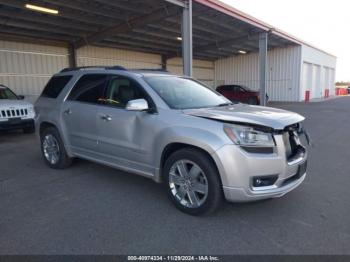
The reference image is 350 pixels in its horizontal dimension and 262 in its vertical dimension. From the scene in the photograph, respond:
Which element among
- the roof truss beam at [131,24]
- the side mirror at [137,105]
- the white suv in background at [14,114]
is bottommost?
the white suv in background at [14,114]

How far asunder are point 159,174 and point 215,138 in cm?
105

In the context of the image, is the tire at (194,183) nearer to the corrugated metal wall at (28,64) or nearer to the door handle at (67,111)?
the door handle at (67,111)

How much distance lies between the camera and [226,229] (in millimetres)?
3244

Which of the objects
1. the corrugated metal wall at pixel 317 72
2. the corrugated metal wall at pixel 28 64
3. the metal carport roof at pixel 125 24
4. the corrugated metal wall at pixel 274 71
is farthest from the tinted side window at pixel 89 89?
the corrugated metal wall at pixel 317 72

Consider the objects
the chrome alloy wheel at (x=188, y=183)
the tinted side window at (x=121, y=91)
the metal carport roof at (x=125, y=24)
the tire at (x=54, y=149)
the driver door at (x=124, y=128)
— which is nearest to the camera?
the chrome alloy wheel at (x=188, y=183)

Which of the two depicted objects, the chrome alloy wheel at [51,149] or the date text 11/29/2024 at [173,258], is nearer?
the date text 11/29/2024 at [173,258]

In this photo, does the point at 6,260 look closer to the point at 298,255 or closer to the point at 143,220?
the point at 143,220

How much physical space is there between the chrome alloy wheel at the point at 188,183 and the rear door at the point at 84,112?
1619 millimetres

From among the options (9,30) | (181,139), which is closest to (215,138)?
(181,139)

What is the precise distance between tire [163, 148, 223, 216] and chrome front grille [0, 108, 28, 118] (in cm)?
683

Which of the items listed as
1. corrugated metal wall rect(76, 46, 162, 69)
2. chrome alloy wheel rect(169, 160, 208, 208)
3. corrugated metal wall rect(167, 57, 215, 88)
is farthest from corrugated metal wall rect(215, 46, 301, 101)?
chrome alloy wheel rect(169, 160, 208, 208)

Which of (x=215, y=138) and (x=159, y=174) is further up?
(x=215, y=138)

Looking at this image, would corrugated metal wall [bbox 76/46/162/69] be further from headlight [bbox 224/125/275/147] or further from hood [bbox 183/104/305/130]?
headlight [bbox 224/125/275/147]

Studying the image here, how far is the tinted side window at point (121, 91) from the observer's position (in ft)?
13.7
